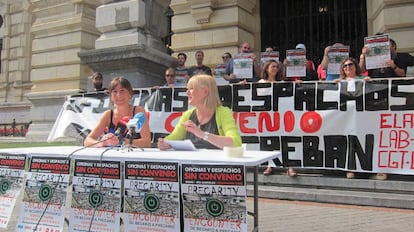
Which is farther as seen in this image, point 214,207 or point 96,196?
point 96,196

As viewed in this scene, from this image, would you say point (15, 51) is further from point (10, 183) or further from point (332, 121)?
point (10, 183)

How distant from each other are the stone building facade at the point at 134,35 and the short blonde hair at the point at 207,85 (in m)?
6.60

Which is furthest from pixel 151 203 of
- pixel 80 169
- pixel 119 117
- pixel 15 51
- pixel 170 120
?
pixel 15 51

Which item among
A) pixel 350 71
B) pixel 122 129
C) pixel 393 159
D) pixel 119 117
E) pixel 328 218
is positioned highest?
pixel 350 71

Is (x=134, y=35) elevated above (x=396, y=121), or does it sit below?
above

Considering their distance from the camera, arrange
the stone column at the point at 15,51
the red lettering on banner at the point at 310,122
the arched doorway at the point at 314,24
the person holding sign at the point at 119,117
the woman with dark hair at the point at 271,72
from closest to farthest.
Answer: the person holding sign at the point at 119,117 < the red lettering on banner at the point at 310,122 < the woman with dark hair at the point at 271,72 < the arched doorway at the point at 314,24 < the stone column at the point at 15,51

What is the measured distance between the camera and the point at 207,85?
3.98 metres

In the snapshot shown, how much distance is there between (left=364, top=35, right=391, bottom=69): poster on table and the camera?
711cm

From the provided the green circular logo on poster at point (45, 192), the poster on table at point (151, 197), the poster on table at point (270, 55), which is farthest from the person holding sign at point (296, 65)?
the green circular logo on poster at point (45, 192)

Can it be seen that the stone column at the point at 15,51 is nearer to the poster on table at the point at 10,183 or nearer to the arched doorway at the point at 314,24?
the arched doorway at the point at 314,24

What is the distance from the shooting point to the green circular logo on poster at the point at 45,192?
362 cm

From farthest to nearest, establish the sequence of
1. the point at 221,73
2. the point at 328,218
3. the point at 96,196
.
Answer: the point at 221,73
the point at 328,218
the point at 96,196

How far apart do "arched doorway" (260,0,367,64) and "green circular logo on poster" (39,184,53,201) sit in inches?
437

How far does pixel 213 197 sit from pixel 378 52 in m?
5.33
